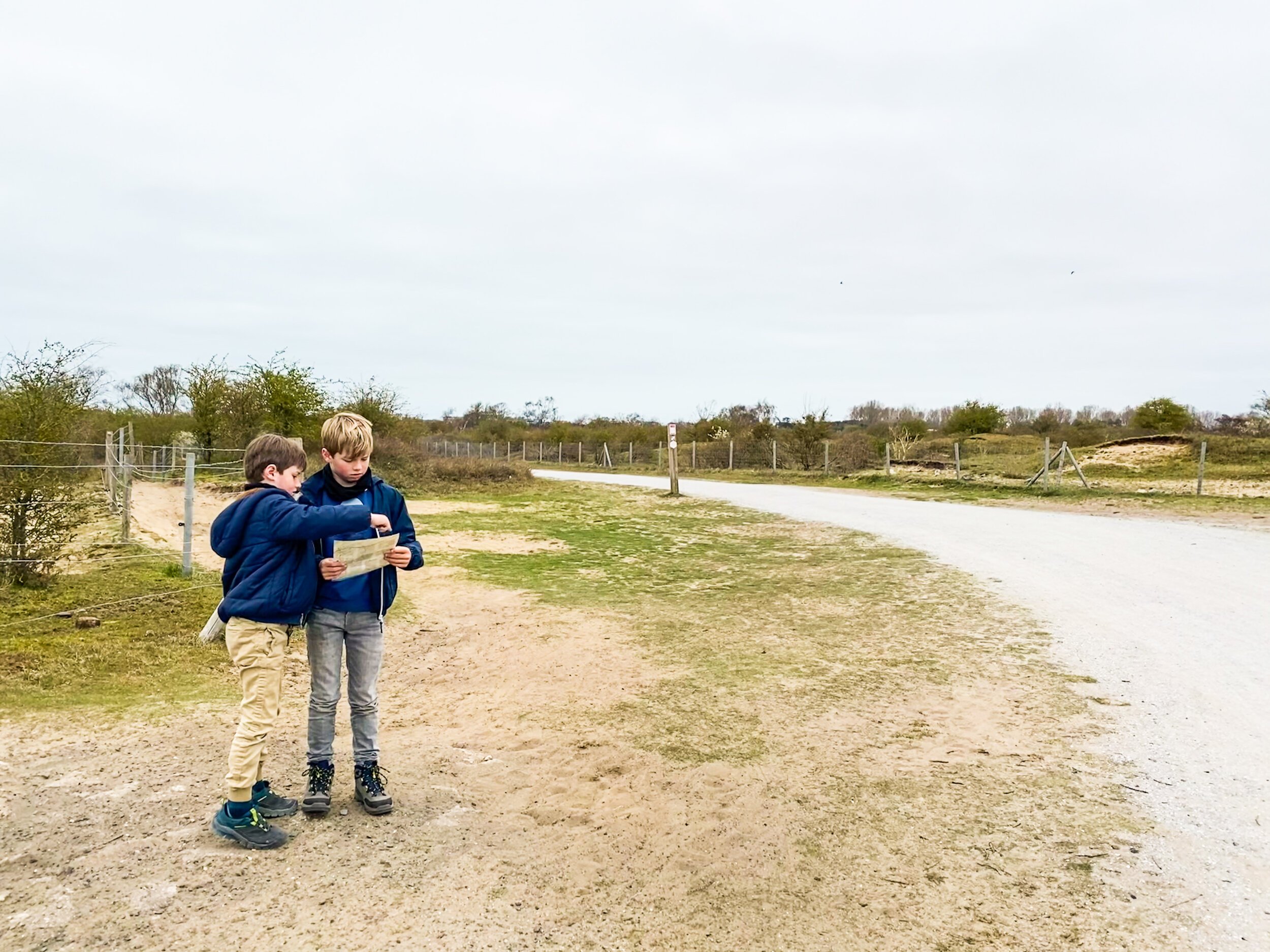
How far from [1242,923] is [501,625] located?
222 inches

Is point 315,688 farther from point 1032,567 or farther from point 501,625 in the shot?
point 1032,567

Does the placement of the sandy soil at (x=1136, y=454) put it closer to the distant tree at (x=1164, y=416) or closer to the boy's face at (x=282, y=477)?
the distant tree at (x=1164, y=416)

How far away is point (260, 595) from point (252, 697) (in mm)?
403

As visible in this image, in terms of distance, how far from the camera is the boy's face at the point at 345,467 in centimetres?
336

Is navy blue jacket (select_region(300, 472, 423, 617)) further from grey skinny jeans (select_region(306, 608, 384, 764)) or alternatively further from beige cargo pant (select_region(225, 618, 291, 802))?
beige cargo pant (select_region(225, 618, 291, 802))

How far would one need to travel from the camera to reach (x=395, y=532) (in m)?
3.51

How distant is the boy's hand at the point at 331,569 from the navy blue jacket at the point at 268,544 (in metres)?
0.10

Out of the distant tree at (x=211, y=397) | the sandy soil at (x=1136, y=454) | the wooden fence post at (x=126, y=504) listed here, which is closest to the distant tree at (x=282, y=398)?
the distant tree at (x=211, y=397)

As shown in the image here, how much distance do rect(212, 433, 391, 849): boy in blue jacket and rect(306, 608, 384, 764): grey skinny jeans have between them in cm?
17

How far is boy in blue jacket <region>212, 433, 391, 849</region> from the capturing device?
3102 mm

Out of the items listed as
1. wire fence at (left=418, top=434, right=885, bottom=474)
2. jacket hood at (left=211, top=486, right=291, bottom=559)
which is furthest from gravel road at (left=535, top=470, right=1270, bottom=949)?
wire fence at (left=418, top=434, right=885, bottom=474)

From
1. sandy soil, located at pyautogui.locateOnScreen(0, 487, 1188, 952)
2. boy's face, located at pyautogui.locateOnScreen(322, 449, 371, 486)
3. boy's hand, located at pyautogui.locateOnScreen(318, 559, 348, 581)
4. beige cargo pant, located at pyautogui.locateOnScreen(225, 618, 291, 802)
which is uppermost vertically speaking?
boy's face, located at pyautogui.locateOnScreen(322, 449, 371, 486)

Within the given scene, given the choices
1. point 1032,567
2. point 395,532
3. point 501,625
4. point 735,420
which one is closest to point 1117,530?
point 1032,567

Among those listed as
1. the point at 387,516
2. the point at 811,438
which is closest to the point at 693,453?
the point at 811,438
